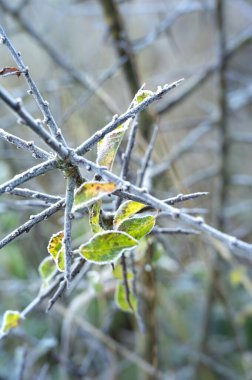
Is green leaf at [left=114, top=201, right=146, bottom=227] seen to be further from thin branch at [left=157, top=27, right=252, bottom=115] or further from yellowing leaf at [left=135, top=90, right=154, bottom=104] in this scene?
thin branch at [left=157, top=27, right=252, bottom=115]

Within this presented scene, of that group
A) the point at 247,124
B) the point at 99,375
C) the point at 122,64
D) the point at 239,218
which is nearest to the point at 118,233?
the point at 122,64

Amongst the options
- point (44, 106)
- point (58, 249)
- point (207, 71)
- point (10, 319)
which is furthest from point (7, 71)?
point (207, 71)

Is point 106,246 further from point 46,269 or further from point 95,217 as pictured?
point 46,269

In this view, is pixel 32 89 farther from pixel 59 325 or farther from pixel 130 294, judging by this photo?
pixel 59 325

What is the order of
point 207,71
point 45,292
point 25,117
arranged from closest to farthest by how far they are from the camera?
point 25,117, point 45,292, point 207,71

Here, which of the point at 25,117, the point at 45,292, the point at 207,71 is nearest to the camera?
the point at 25,117

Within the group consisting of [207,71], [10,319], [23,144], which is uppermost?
[207,71]

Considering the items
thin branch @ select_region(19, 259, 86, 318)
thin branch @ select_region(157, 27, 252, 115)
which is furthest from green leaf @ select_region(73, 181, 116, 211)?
thin branch @ select_region(157, 27, 252, 115)
